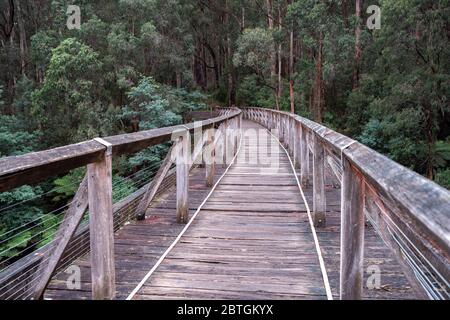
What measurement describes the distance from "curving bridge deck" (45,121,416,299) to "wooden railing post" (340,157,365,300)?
456 millimetres

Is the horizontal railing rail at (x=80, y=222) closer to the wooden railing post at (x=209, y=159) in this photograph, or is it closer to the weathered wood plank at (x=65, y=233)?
the weathered wood plank at (x=65, y=233)

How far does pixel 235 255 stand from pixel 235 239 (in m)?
0.47

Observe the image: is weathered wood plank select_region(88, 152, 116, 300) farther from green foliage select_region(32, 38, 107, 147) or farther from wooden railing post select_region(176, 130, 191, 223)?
green foliage select_region(32, 38, 107, 147)

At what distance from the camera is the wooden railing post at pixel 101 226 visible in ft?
9.25

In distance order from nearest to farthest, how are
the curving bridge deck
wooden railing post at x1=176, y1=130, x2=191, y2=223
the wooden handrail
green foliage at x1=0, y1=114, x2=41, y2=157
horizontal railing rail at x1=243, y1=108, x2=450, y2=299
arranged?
horizontal railing rail at x1=243, y1=108, x2=450, y2=299 → the wooden handrail → the curving bridge deck → wooden railing post at x1=176, y1=130, x2=191, y2=223 → green foliage at x1=0, y1=114, x2=41, y2=157

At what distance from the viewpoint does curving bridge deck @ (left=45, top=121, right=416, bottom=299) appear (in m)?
3.13

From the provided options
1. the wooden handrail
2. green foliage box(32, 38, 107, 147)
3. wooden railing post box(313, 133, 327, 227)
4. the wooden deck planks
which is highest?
green foliage box(32, 38, 107, 147)

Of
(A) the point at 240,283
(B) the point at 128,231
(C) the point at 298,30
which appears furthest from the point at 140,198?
(C) the point at 298,30

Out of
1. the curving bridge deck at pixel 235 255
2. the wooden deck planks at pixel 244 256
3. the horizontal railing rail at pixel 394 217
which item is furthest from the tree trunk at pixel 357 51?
the horizontal railing rail at pixel 394 217

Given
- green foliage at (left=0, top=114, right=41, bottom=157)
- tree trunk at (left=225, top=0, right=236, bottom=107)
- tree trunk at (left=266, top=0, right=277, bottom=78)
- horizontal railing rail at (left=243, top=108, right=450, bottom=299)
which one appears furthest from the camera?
→ tree trunk at (left=225, top=0, right=236, bottom=107)

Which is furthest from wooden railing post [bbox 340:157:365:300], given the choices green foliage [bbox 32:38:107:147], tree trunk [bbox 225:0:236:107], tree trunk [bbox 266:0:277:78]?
tree trunk [bbox 225:0:236:107]

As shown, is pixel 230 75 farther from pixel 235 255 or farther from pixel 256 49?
pixel 235 255
